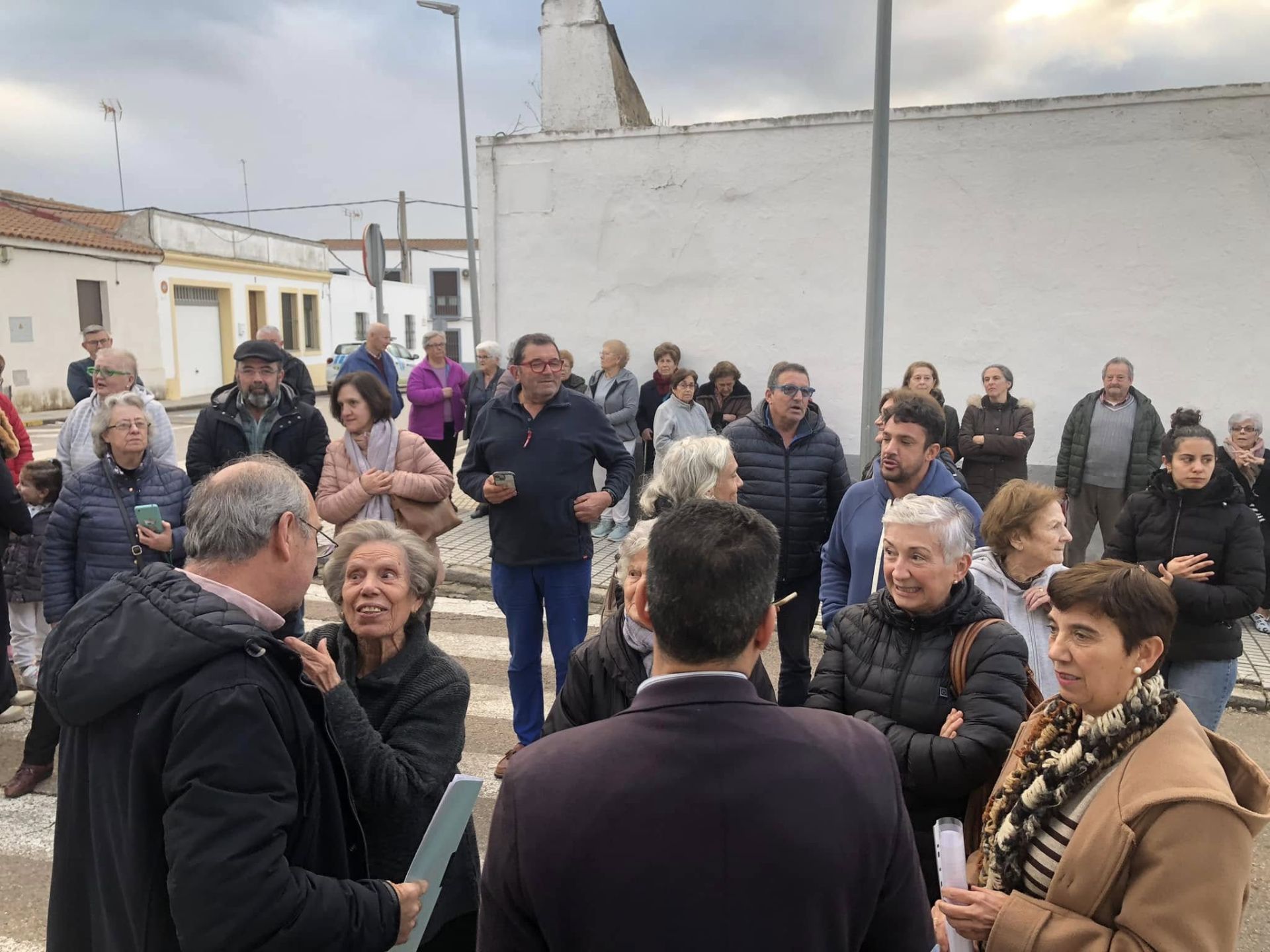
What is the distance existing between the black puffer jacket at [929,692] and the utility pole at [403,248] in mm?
38966

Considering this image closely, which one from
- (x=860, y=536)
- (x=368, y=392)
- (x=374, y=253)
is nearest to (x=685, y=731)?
(x=860, y=536)

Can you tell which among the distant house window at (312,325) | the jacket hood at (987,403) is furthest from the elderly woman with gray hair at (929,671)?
the distant house window at (312,325)

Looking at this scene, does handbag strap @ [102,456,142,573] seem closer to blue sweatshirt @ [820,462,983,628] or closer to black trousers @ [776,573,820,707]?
black trousers @ [776,573,820,707]

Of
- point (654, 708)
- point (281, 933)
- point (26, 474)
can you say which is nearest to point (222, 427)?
point (26, 474)

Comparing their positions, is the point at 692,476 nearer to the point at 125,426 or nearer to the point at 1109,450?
the point at 125,426

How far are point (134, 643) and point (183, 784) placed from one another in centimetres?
26

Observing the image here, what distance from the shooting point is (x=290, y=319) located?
34.1 meters

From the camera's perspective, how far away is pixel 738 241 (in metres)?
9.77

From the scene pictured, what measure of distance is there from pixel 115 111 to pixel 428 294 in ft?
51.1

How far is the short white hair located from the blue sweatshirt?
823mm

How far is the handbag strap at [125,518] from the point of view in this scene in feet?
13.6

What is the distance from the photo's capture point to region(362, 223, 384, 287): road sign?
32.2 ft

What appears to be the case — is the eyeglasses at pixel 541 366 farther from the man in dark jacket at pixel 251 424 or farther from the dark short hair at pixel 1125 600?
the dark short hair at pixel 1125 600

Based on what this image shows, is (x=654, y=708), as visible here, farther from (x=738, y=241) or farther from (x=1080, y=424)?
(x=738, y=241)
